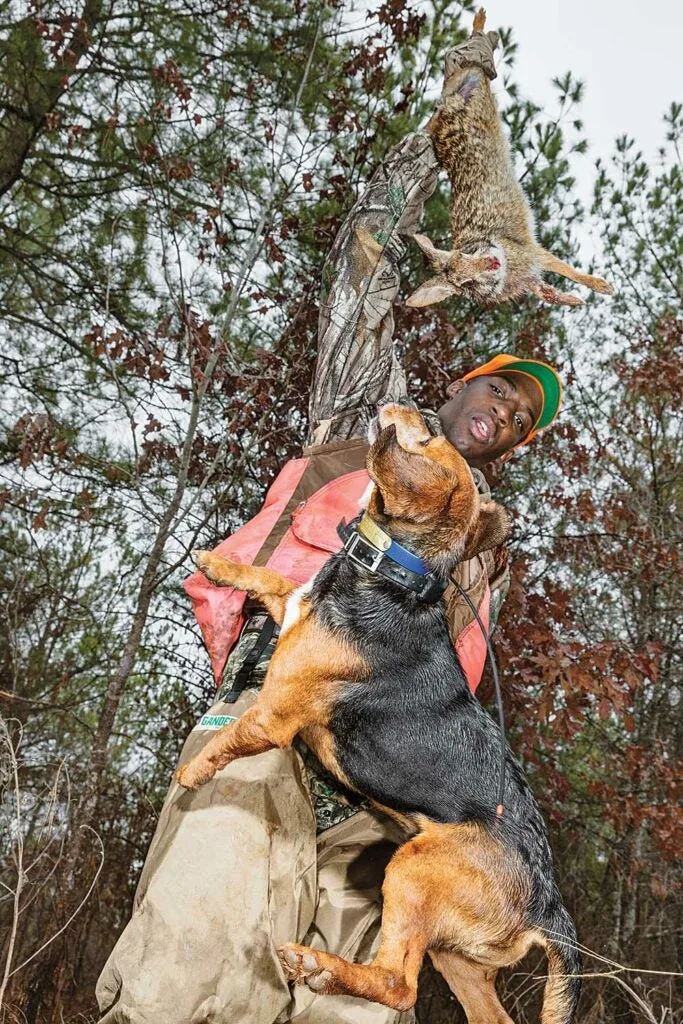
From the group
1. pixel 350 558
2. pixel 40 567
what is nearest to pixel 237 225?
pixel 40 567

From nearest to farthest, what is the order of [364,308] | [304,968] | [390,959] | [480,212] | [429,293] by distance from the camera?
[304,968], [390,959], [364,308], [429,293], [480,212]

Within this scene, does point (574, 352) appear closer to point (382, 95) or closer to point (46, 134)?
point (382, 95)

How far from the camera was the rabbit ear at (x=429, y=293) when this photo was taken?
194 inches

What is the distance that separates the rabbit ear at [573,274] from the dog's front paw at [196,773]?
11.7 ft

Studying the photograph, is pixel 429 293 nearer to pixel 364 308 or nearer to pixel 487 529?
pixel 364 308

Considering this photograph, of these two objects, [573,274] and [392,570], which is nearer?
[392,570]

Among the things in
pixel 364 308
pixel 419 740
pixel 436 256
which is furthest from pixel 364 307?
pixel 419 740

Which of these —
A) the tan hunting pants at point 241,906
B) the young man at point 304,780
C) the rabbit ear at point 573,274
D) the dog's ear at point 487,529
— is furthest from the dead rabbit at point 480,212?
the tan hunting pants at point 241,906

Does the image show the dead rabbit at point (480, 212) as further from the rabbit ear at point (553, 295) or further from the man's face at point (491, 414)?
the man's face at point (491, 414)

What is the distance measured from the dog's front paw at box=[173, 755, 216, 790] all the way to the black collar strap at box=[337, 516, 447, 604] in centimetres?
87

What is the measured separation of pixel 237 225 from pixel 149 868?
5414mm

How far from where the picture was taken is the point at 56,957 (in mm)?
5500

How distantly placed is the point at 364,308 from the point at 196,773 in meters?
2.42

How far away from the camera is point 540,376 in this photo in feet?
13.4
